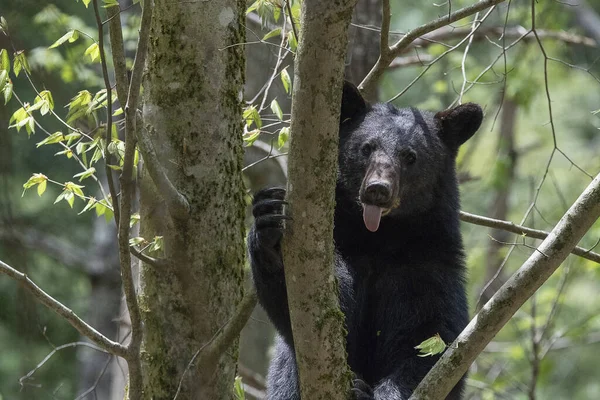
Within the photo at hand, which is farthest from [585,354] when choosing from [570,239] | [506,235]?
[570,239]

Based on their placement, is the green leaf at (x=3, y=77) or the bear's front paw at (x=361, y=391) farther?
the bear's front paw at (x=361, y=391)

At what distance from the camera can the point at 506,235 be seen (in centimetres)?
1367

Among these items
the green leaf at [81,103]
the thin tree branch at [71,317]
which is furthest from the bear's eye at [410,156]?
the thin tree branch at [71,317]

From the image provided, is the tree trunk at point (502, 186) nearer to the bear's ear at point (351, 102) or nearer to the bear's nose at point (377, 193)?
the bear's ear at point (351, 102)

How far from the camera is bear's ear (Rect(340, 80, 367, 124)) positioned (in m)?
5.98

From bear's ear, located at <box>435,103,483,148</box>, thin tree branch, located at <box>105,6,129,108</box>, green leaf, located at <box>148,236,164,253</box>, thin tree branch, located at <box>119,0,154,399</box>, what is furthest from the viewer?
bear's ear, located at <box>435,103,483,148</box>

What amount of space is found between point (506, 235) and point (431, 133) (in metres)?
7.83

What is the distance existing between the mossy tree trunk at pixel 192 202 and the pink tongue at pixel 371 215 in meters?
1.03

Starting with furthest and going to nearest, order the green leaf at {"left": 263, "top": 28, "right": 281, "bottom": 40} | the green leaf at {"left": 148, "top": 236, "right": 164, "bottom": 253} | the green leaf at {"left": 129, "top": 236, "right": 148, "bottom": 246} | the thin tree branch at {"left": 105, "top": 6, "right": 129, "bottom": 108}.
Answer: the green leaf at {"left": 263, "top": 28, "right": 281, "bottom": 40}, the green leaf at {"left": 129, "top": 236, "right": 148, "bottom": 246}, the green leaf at {"left": 148, "top": 236, "right": 164, "bottom": 253}, the thin tree branch at {"left": 105, "top": 6, "right": 129, "bottom": 108}

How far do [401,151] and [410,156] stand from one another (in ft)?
0.27

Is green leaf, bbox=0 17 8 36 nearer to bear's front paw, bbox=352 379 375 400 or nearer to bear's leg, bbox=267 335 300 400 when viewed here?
bear's front paw, bbox=352 379 375 400

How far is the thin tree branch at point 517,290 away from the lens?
12.7ft

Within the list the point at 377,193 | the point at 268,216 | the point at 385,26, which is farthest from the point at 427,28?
the point at 268,216

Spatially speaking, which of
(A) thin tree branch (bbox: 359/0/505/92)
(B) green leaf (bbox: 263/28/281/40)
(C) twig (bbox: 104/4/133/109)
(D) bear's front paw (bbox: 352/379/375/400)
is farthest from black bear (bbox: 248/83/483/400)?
(C) twig (bbox: 104/4/133/109)
